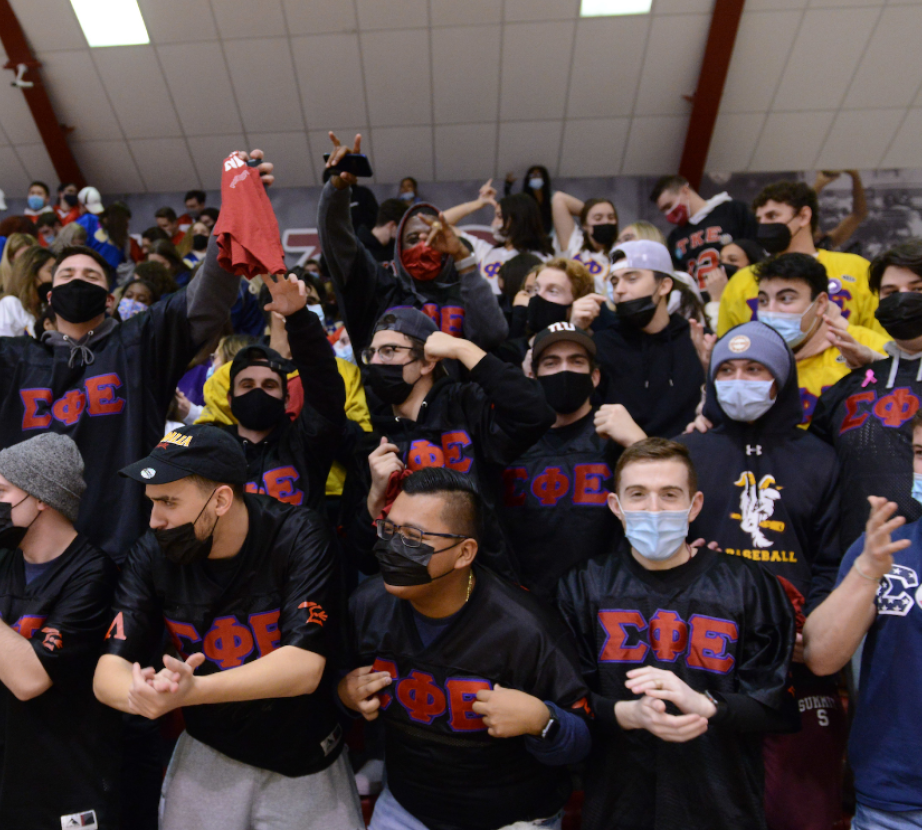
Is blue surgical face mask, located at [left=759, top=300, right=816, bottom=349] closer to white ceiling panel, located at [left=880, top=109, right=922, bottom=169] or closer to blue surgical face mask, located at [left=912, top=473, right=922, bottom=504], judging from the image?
blue surgical face mask, located at [left=912, top=473, right=922, bottom=504]

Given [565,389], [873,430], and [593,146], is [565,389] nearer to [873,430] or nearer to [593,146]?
[873,430]

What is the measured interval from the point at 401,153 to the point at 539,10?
79.1 inches

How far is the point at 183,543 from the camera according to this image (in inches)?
98.9

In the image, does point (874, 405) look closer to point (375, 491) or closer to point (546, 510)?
point (546, 510)

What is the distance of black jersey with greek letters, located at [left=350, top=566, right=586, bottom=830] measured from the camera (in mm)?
2492

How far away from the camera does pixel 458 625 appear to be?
2.55 m

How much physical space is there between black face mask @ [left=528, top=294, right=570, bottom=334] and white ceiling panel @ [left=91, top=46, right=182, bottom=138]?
19.2 ft

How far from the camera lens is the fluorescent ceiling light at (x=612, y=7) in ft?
23.3

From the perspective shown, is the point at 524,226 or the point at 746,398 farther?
Answer: the point at 524,226

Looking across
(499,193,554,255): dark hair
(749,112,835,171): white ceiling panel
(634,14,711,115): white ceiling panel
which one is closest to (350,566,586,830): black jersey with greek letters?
(499,193,554,255): dark hair

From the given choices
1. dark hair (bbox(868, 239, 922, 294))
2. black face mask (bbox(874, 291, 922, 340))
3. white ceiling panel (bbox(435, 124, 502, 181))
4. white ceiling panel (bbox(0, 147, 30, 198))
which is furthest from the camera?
white ceiling panel (bbox(0, 147, 30, 198))

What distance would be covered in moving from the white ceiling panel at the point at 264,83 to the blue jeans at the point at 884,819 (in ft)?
24.8

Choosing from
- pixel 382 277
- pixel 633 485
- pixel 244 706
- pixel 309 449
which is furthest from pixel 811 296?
pixel 244 706

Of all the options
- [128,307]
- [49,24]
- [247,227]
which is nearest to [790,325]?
[247,227]
